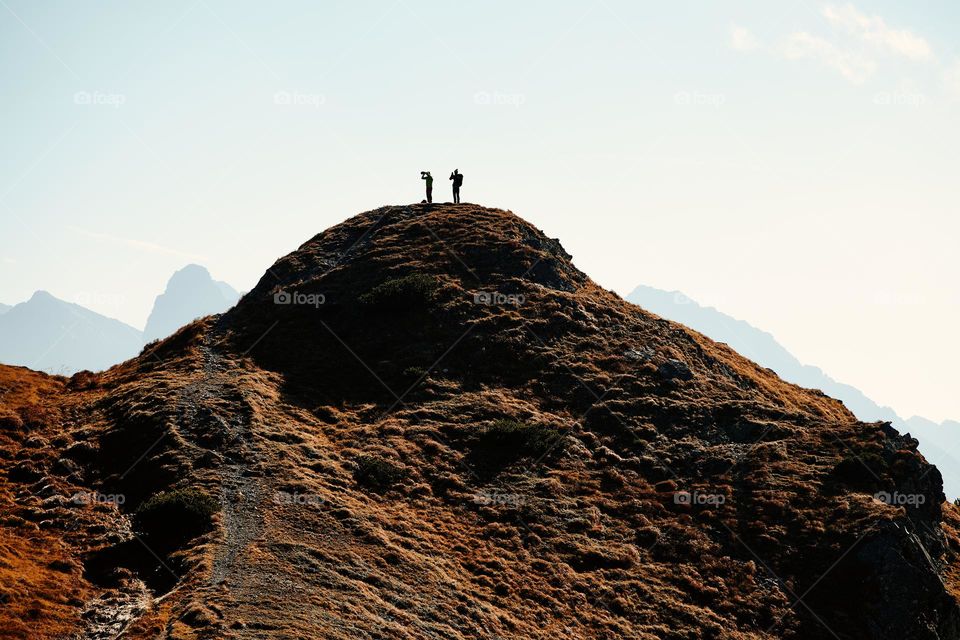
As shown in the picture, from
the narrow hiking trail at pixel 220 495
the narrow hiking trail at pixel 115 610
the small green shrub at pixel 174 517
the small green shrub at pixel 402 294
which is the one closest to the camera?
the narrow hiking trail at pixel 115 610

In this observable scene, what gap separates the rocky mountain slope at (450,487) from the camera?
24.3 metres

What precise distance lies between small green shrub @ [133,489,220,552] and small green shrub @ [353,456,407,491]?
23.4 feet

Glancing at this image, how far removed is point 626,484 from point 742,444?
304 inches

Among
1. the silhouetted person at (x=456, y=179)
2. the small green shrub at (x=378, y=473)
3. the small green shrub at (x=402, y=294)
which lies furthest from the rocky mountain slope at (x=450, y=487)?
the silhouetted person at (x=456, y=179)

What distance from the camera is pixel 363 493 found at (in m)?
31.6

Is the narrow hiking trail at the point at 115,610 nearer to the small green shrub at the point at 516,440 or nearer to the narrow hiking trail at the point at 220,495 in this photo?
the narrow hiking trail at the point at 220,495

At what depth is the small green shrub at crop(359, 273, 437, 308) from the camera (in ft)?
155

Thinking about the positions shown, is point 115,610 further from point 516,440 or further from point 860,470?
point 860,470

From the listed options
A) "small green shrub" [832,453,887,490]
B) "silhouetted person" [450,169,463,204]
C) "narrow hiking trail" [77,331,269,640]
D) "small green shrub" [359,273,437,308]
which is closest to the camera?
"narrow hiking trail" [77,331,269,640]

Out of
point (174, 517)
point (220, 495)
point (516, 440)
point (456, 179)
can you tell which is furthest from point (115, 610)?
point (456, 179)

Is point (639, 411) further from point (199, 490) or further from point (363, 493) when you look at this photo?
point (199, 490)

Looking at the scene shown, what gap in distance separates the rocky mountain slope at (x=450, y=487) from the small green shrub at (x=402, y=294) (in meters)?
0.19

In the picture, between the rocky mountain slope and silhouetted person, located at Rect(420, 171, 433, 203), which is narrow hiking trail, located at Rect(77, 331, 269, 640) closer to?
the rocky mountain slope

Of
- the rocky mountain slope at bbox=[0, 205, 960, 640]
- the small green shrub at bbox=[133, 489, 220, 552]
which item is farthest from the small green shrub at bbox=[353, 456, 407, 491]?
the small green shrub at bbox=[133, 489, 220, 552]
